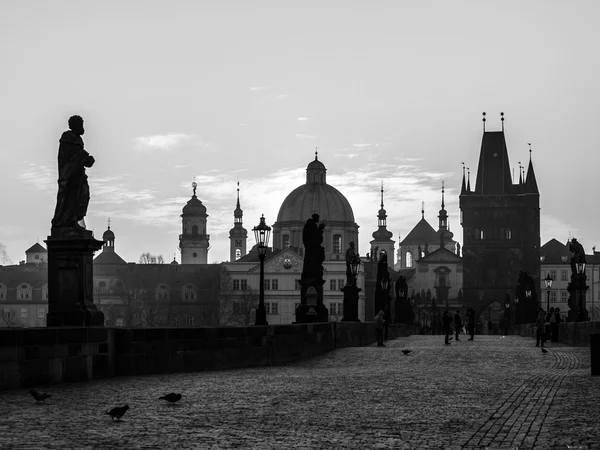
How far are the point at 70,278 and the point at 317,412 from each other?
993 centimetres

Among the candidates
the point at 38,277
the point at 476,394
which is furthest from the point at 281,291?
the point at 476,394

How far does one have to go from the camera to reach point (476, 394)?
66.7 feet

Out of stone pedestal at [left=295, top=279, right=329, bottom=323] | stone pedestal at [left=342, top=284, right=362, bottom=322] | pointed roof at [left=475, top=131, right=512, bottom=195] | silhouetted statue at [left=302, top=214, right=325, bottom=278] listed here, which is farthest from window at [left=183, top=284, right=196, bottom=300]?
stone pedestal at [left=295, top=279, right=329, bottom=323]

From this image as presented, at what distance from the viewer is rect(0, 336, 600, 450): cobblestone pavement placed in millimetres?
14078

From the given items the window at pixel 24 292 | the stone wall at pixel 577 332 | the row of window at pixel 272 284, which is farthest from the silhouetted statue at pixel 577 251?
the window at pixel 24 292

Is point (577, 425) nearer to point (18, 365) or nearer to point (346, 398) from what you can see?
point (346, 398)

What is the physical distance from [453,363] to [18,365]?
1381 centimetres

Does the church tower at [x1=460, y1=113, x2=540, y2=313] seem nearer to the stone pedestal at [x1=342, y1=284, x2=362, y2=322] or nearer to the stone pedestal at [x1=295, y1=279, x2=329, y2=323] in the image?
the stone pedestal at [x1=342, y1=284, x2=362, y2=322]

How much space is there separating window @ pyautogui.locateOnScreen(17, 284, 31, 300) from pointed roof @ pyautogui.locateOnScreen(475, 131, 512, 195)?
6453 centimetres

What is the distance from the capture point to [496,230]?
7500 inches

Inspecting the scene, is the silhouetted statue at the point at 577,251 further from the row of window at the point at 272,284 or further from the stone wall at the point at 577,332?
the row of window at the point at 272,284

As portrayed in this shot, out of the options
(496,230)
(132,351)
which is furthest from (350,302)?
(496,230)

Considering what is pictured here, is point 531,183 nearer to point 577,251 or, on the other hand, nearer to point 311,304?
point 577,251

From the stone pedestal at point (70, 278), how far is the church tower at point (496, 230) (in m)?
162
